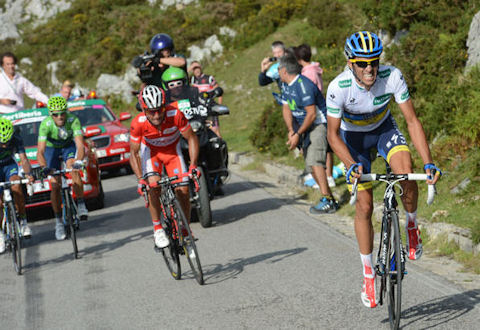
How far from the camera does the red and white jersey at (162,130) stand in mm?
8273

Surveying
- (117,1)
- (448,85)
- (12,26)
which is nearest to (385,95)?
(448,85)

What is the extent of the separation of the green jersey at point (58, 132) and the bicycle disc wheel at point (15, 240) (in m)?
1.59

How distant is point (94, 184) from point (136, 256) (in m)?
4.02

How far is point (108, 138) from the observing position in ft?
54.1

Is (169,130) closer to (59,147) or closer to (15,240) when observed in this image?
(15,240)

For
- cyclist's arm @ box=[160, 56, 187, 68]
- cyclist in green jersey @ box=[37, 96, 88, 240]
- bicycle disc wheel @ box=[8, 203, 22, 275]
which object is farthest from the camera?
cyclist's arm @ box=[160, 56, 187, 68]

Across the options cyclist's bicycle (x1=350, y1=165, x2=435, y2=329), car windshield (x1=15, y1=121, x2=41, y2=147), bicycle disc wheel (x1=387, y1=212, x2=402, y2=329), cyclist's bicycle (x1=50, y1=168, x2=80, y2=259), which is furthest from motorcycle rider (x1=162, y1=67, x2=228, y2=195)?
bicycle disc wheel (x1=387, y1=212, x2=402, y2=329)

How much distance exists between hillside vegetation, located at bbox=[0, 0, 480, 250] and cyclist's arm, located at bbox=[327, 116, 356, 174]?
7.79 ft

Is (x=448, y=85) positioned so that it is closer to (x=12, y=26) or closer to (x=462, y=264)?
(x=462, y=264)

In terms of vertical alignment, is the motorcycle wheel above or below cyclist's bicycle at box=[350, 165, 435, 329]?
below

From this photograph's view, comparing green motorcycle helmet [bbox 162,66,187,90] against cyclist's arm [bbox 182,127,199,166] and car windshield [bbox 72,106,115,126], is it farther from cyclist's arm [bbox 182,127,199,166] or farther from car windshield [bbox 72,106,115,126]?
car windshield [bbox 72,106,115,126]

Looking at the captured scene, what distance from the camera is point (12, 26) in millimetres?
57312

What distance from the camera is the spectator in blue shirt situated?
35.4 feet

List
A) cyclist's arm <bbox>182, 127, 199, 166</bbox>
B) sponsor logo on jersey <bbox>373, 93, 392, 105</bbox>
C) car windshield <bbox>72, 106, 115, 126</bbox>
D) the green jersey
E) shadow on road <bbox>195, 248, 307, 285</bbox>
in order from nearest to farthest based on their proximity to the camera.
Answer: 1. sponsor logo on jersey <bbox>373, 93, 392, 105</bbox>
2. shadow on road <bbox>195, 248, 307, 285</bbox>
3. cyclist's arm <bbox>182, 127, 199, 166</bbox>
4. the green jersey
5. car windshield <bbox>72, 106, 115, 126</bbox>
